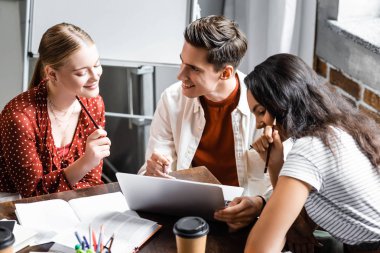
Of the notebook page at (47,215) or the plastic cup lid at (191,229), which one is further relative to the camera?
the notebook page at (47,215)

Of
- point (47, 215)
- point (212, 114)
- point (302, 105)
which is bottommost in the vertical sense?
point (47, 215)

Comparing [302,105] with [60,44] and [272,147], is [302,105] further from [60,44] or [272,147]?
[60,44]

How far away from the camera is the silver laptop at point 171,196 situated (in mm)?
1393

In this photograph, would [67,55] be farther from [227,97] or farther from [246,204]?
[246,204]

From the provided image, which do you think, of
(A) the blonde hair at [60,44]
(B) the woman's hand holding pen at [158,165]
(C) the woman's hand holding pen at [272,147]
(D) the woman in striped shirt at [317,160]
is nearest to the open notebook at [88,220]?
(B) the woman's hand holding pen at [158,165]

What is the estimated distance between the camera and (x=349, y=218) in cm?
139

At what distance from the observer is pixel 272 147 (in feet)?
5.32

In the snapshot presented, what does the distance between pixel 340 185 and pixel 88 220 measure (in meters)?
0.59

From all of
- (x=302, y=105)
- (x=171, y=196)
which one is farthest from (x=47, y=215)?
(x=302, y=105)

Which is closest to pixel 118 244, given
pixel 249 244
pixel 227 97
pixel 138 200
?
pixel 138 200

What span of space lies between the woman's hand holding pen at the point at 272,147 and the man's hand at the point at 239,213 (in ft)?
0.66

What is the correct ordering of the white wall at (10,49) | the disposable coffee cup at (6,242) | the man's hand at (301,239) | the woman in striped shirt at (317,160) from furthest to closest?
1. the white wall at (10,49)
2. the man's hand at (301,239)
3. the woman in striped shirt at (317,160)
4. the disposable coffee cup at (6,242)

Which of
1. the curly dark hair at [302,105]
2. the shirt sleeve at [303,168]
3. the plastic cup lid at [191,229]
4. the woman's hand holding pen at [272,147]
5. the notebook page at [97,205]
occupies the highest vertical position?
the curly dark hair at [302,105]

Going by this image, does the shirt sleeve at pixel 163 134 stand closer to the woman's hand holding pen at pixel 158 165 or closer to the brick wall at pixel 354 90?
the woman's hand holding pen at pixel 158 165
